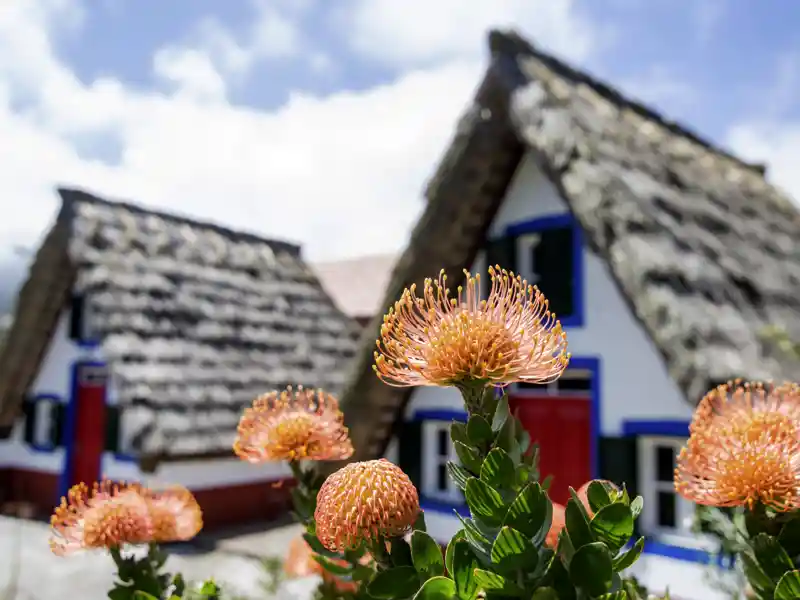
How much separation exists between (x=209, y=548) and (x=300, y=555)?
23.0 feet

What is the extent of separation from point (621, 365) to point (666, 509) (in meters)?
1.10

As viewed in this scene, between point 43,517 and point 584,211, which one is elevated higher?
point 584,211

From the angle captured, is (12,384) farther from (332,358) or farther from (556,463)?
(556,463)

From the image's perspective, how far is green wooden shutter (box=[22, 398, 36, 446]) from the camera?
34.9ft

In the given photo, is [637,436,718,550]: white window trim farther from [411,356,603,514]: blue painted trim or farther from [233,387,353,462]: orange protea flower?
[233,387,353,462]: orange protea flower

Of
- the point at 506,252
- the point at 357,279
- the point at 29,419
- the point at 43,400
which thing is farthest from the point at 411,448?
the point at 357,279

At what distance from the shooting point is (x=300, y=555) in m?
1.63

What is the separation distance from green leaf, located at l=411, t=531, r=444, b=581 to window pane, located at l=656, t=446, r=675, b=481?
193 inches

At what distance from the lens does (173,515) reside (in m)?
1.37

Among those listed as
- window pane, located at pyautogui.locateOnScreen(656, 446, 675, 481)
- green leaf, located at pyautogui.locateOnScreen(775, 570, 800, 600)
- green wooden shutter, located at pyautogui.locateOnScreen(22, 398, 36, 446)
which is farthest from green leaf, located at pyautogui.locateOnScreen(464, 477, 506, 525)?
green wooden shutter, located at pyautogui.locateOnScreen(22, 398, 36, 446)

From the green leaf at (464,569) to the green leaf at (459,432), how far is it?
0.40ft

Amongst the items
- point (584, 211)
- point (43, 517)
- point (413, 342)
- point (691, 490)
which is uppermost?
point (584, 211)

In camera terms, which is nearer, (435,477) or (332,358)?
(435,477)

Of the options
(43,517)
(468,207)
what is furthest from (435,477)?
(43,517)
